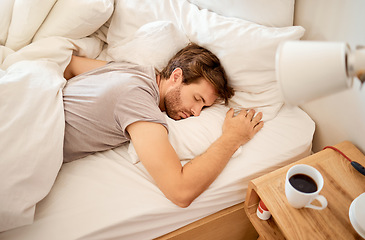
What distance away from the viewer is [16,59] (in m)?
1.18

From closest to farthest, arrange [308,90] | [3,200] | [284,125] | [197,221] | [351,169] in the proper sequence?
[308,90] → [3,200] → [351,169] → [197,221] → [284,125]

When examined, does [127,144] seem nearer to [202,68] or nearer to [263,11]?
[202,68]

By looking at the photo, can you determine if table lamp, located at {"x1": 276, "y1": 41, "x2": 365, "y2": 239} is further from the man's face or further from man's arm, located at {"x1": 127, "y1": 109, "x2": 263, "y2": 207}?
the man's face

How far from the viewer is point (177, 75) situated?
1.18 meters

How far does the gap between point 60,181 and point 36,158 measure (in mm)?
142

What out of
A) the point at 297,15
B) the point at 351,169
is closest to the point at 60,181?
the point at 351,169

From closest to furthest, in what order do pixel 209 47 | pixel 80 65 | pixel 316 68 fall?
pixel 316 68 → pixel 209 47 → pixel 80 65

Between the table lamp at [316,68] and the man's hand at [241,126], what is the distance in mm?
529

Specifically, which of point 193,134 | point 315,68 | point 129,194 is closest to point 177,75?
point 193,134

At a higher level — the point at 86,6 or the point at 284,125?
the point at 86,6

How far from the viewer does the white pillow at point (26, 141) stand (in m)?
0.80

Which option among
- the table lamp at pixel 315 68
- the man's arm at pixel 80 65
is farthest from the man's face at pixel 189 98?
the table lamp at pixel 315 68

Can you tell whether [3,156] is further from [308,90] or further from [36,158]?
[308,90]

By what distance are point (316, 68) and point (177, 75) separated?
0.77 m
